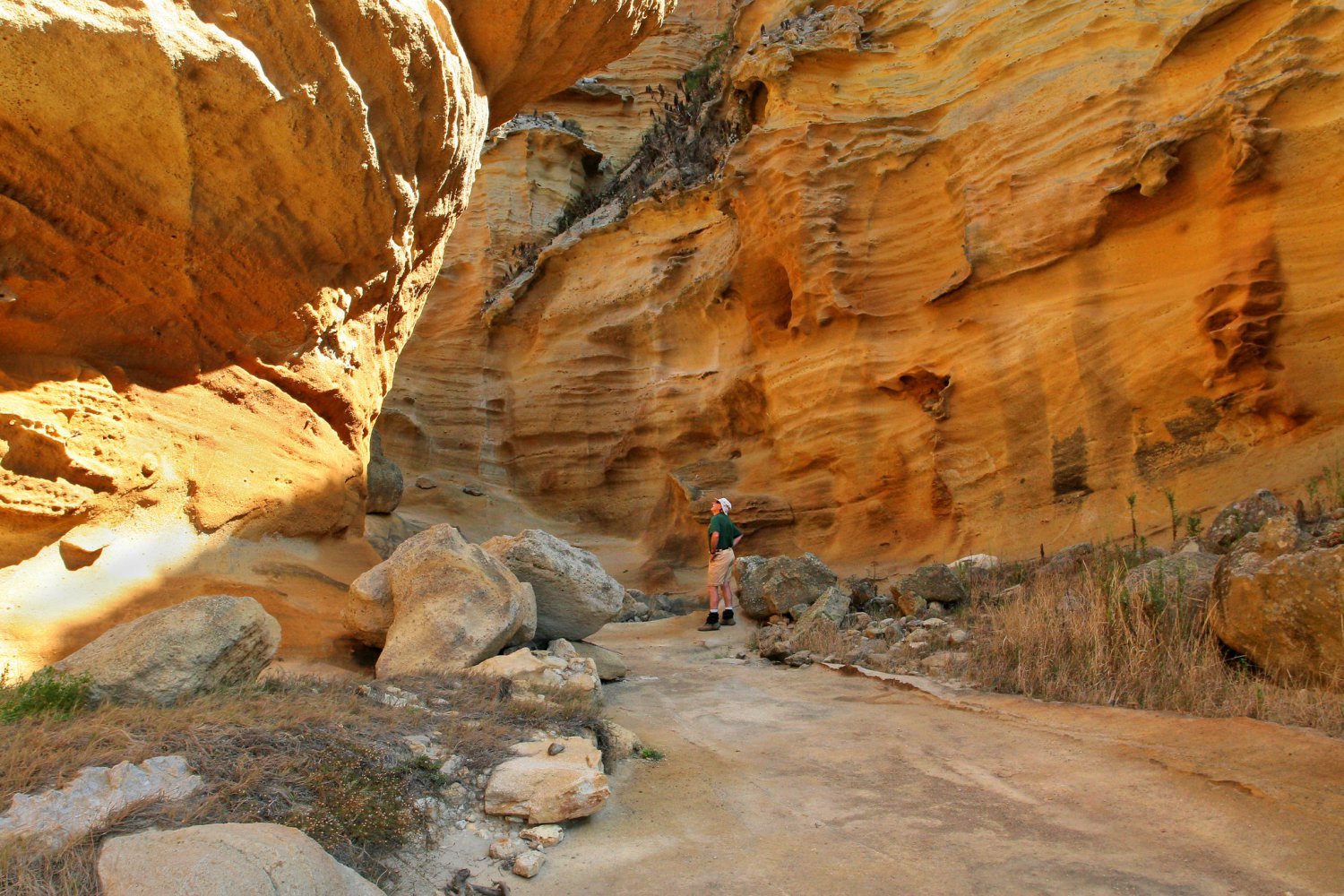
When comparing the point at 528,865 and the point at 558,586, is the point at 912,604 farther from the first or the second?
the point at 528,865

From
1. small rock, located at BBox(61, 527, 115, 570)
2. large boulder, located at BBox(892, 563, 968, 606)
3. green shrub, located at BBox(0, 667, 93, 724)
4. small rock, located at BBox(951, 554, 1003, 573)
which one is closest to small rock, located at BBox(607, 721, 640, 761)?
green shrub, located at BBox(0, 667, 93, 724)

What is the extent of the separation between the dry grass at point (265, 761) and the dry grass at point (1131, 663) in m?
2.65

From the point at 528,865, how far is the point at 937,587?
514 centimetres

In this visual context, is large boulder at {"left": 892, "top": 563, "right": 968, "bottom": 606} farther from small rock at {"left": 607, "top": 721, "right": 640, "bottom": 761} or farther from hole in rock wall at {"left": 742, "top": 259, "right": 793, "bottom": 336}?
hole in rock wall at {"left": 742, "top": 259, "right": 793, "bottom": 336}

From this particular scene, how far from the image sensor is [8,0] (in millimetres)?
4090

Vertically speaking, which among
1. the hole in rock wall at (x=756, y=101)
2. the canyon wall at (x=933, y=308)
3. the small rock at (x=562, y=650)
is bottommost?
the small rock at (x=562, y=650)

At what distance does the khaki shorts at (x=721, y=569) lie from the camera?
8.27m

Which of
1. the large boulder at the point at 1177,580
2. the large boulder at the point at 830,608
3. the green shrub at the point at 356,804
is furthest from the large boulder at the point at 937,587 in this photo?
the green shrub at the point at 356,804

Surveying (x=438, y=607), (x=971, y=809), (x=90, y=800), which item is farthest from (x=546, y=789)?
(x=438, y=607)

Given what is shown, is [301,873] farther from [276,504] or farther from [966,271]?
[966,271]

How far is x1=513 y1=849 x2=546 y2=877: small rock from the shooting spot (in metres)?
2.45

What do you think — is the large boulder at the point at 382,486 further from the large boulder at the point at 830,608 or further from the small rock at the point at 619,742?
the small rock at the point at 619,742

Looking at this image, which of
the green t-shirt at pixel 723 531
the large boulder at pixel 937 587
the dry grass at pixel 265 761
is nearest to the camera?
the dry grass at pixel 265 761

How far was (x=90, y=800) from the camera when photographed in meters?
2.14
